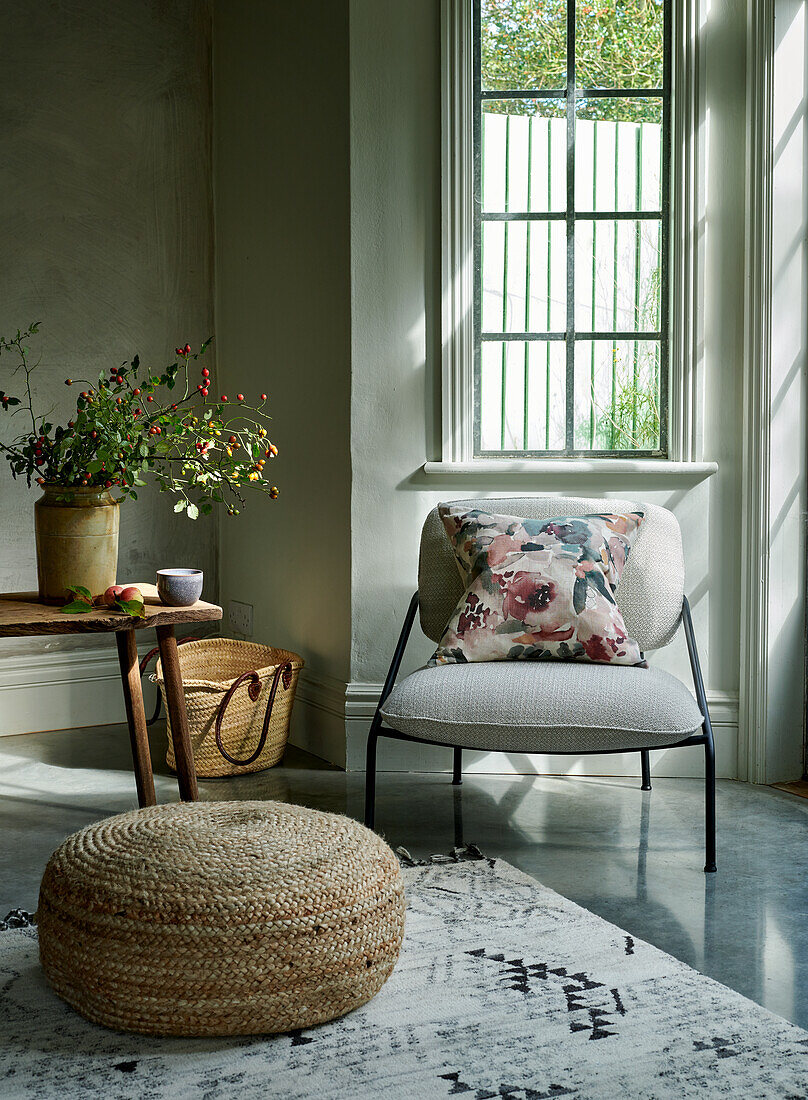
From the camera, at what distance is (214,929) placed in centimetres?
160

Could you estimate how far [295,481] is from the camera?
3570 millimetres

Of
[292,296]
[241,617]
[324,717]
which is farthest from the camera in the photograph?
[241,617]

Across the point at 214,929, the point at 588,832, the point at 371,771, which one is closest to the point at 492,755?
the point at 588,832

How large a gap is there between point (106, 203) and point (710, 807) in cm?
279

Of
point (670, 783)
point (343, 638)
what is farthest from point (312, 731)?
point (670, 783)

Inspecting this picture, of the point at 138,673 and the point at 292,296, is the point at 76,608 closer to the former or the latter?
the point at 138,673

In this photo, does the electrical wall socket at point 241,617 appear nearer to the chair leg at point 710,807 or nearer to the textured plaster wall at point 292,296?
the textured plaster wall at point 292,296

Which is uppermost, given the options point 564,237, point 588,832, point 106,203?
point 106,203

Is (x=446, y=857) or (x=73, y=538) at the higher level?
(x=73, y=538)

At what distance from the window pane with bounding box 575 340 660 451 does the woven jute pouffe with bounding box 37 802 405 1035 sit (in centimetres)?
185

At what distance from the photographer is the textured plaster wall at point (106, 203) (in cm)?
363

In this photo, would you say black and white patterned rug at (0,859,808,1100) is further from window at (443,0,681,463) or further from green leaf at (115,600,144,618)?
window at (443,0,681,463)

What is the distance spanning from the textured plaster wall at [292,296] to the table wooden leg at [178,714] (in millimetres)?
689

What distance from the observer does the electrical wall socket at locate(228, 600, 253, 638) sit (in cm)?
388
